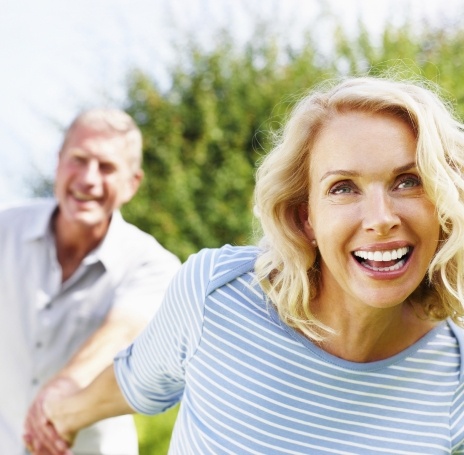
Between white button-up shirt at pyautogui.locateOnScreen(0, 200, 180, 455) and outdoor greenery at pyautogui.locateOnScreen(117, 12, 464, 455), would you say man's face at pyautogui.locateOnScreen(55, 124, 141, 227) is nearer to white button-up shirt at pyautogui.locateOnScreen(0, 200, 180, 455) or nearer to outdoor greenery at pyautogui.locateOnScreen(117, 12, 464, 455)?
white button-up shirt at pyautogui.locateOnScreen(0, 200, 180, 455)

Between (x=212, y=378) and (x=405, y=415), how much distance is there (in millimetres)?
489

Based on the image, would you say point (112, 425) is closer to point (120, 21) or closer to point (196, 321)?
point (196, 321)

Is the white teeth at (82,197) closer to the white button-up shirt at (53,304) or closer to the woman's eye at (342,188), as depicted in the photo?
the white button-up shirt at (53,304)

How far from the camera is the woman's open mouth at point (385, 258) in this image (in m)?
1.99

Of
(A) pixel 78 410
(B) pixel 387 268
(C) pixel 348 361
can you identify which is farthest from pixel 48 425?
(B) pixel 387 268

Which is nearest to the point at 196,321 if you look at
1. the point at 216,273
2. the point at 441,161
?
the point at 216,273

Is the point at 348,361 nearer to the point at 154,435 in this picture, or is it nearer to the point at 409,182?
the point at 409,182

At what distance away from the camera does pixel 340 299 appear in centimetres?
222

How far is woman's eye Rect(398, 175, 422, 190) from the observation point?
2004 mm

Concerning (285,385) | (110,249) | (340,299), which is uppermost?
(340,299)

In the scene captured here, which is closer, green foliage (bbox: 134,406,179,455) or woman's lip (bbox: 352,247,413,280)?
woman's lip (bbox: 352,247,413,280)

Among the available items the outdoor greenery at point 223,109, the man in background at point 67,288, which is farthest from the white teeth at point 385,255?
the outdoor greenery at point 223,109

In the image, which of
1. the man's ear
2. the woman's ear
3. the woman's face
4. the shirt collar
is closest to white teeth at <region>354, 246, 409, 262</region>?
the woman's face

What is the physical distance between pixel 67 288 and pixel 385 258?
1.75 m
